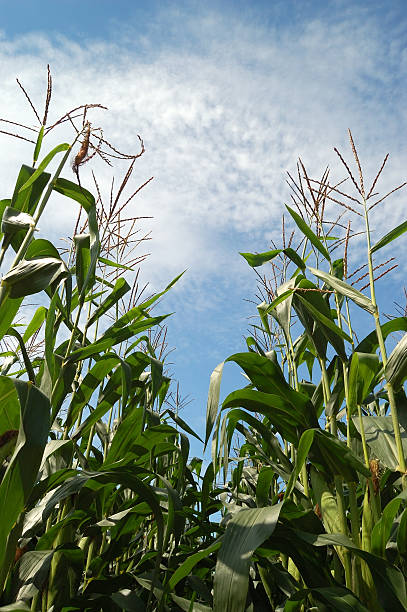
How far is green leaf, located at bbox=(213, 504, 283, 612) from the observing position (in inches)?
29.6

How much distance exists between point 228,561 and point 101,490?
529 mm

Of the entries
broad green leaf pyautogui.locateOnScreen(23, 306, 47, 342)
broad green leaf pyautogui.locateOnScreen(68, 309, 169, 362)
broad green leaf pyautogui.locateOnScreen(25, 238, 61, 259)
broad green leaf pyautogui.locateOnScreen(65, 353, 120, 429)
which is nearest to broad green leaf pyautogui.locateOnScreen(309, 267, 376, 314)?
broad green leaf pyautogui.locateOnScreen(68, 309, 169, 362)

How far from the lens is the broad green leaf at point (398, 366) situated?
108 centimetres

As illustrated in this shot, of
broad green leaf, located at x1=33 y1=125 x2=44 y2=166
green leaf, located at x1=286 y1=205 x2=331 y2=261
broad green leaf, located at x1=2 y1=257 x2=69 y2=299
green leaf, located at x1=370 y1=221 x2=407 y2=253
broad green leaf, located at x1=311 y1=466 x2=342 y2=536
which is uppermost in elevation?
broad green leaf, located at x1=33 y1=125 x2=44 y2=166

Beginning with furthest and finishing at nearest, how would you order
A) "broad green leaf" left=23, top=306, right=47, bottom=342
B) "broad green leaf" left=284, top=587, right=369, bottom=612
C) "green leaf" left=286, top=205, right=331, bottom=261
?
"broad green leaf" left=23, top=306, right=47, bottom=342
"green leaf" left=286, top=205, right=331, bottom=261
"broad green leaf" left=284, top=587, right=369, bottom=612

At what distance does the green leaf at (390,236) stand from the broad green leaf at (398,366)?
0.99 ft

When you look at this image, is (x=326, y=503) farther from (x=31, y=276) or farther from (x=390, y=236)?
(x=31, y=276)

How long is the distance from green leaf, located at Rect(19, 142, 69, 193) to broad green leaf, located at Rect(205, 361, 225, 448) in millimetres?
624

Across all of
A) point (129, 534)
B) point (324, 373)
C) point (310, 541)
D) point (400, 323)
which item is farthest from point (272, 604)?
point (400, 323)

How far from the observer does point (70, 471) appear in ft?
3.48

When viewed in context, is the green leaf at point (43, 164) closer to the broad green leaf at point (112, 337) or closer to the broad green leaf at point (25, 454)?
the broad green leaf at point (112, 337)

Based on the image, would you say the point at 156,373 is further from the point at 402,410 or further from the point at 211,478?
the point at 402,410

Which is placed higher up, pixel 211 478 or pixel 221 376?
pixel 221 376

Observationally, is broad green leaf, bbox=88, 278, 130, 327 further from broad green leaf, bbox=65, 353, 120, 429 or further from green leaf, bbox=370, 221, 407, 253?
green leaf, bbox=370, 221, 407, 253
